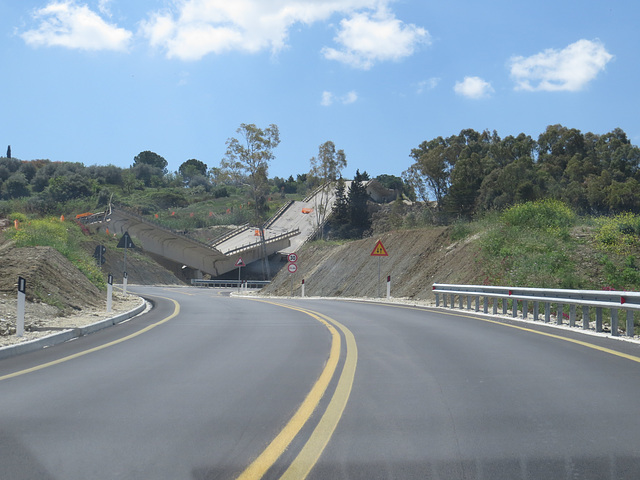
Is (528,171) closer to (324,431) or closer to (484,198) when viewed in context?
(484,198)

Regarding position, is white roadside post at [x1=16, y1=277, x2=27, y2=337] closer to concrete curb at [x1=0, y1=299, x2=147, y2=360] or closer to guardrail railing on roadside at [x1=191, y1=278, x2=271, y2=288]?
concrete curb at [x1=0, y1=299, x2=147, y2=360]

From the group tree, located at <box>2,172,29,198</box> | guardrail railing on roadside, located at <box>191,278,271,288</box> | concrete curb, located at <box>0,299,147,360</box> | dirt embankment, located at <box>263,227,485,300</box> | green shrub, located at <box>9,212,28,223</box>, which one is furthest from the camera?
tree, located at <box>2,172,29,198</box>

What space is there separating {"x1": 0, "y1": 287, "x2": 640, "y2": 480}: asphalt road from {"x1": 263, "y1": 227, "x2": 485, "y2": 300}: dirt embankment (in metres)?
17.5

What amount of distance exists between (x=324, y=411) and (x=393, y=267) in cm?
3349

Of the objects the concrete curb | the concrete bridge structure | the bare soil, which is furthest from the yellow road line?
the concrete bridge structure

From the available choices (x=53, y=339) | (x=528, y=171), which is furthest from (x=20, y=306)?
(x=528, y=171)

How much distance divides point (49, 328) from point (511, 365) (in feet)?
29.5

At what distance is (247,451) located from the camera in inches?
191

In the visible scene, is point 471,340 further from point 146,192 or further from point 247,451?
point 146,192

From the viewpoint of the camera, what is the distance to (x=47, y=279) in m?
18.3

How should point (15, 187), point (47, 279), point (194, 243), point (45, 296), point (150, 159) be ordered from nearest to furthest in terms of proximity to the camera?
1. point (45, 296)
2. point (47, 279)
3. point (194, 243)
4. point (15, 187)
5. point (150, 159)

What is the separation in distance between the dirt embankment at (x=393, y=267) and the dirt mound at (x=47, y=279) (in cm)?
1504

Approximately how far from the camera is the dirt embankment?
31.5m

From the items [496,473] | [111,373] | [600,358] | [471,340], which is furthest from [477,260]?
[496,473]
